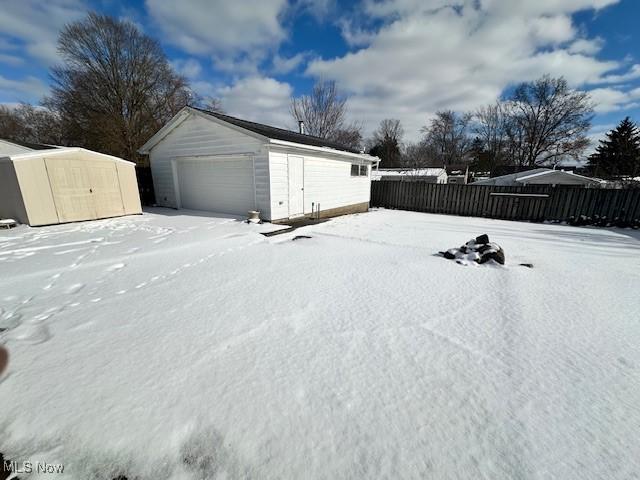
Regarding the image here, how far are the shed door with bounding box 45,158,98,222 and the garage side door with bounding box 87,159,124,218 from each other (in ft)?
0.49

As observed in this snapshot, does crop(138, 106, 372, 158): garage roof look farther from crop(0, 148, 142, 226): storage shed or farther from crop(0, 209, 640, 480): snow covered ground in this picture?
crop(0, 209, 640, 480): snow covered ground

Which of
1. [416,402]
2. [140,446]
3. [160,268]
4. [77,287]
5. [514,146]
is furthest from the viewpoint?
[514,146]

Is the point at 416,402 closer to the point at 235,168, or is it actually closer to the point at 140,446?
the point at 140,446

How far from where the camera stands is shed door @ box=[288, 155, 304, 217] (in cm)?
827

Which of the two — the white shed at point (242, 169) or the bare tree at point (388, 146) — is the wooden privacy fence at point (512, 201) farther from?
the bare tree at point (388, 146)

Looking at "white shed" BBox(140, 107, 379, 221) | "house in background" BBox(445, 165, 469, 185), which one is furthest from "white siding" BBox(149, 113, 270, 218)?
"house in background" BBox(445, 165, 469, 185)

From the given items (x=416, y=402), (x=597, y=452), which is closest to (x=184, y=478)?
(x=416, y=402)

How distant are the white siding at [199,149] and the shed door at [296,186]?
36.6 inches

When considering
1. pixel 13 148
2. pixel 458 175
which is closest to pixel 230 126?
pixel 13 148

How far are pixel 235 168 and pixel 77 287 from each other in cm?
588

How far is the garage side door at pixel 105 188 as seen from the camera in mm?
7988

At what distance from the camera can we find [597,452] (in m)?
1.49

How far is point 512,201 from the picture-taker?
11.4 m

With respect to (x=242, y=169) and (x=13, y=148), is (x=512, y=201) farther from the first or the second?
(x=13, y=148)
